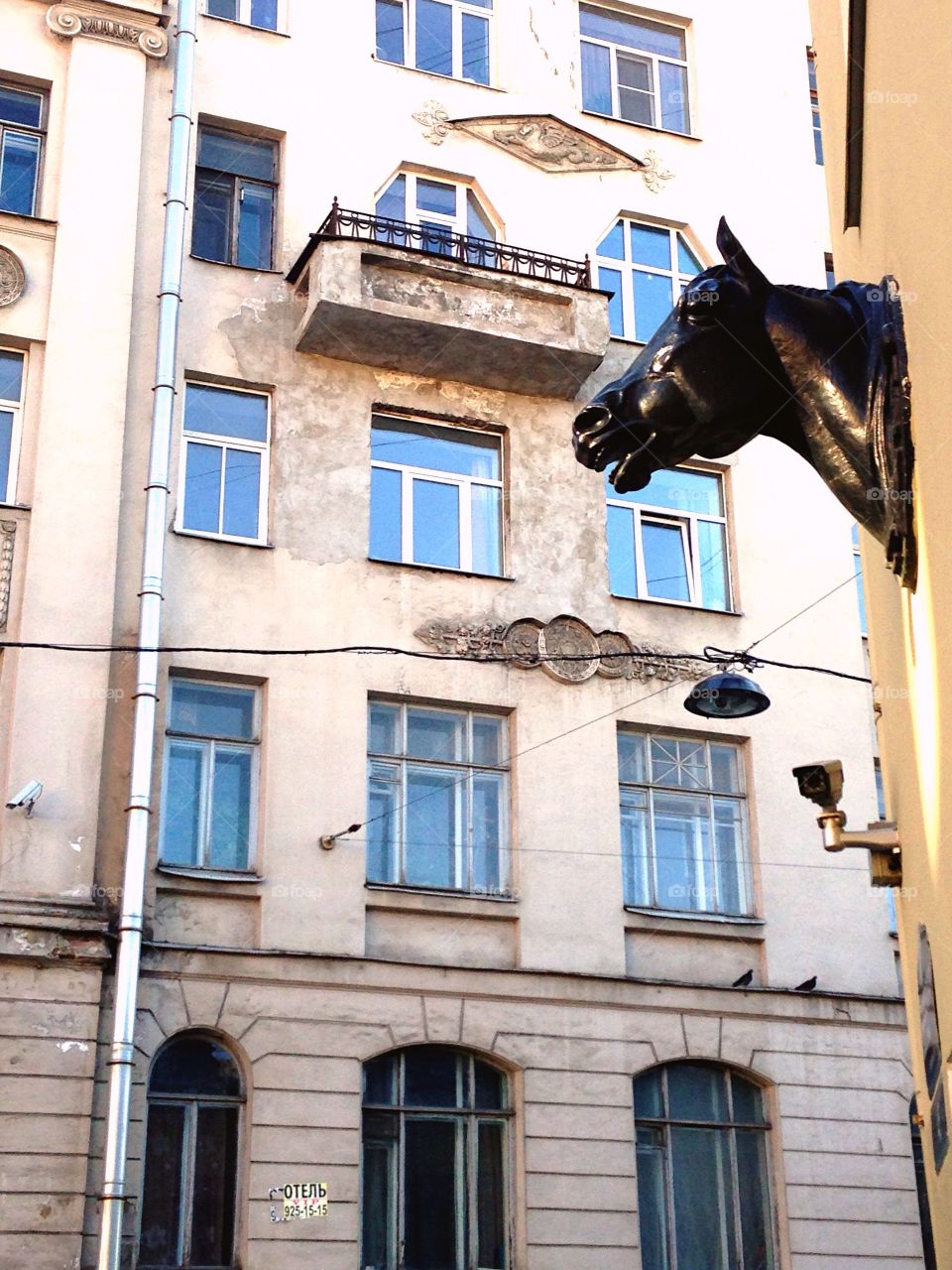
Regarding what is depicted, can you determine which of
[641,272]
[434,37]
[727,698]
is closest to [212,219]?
[434,37]

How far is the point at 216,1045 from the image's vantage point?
15.2m

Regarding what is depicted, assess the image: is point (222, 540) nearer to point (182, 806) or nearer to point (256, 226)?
point (182, 806)

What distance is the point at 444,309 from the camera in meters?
17.9

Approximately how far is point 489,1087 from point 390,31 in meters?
12.4

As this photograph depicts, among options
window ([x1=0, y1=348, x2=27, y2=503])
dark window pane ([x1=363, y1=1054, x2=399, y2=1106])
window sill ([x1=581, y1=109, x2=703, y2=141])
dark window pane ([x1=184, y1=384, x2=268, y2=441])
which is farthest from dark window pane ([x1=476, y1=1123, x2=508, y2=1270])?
window sill ([x1=581, y1=109, x2=703, y2=141])

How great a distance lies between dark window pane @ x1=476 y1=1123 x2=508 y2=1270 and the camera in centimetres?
1529

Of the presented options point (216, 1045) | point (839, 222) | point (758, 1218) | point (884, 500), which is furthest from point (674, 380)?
point (758, 1218)

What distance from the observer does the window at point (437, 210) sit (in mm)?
19125

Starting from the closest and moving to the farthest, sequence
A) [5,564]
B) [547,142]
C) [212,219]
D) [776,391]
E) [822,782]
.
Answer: [776,391]
[822,782]
[5,564]
[212,219]
[547,142]

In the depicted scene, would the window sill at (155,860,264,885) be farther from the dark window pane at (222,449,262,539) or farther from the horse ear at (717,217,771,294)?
the horse ear at (717,217,771,294)

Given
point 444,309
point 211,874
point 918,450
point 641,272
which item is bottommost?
point 918,450

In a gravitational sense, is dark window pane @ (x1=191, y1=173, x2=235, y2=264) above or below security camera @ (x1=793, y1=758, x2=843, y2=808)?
above

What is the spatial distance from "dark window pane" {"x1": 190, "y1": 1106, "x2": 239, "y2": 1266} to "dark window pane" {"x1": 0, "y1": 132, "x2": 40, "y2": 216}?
9244 millimetres

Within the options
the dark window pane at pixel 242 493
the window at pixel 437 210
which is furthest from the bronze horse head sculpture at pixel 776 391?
the window at pixel 437 210
